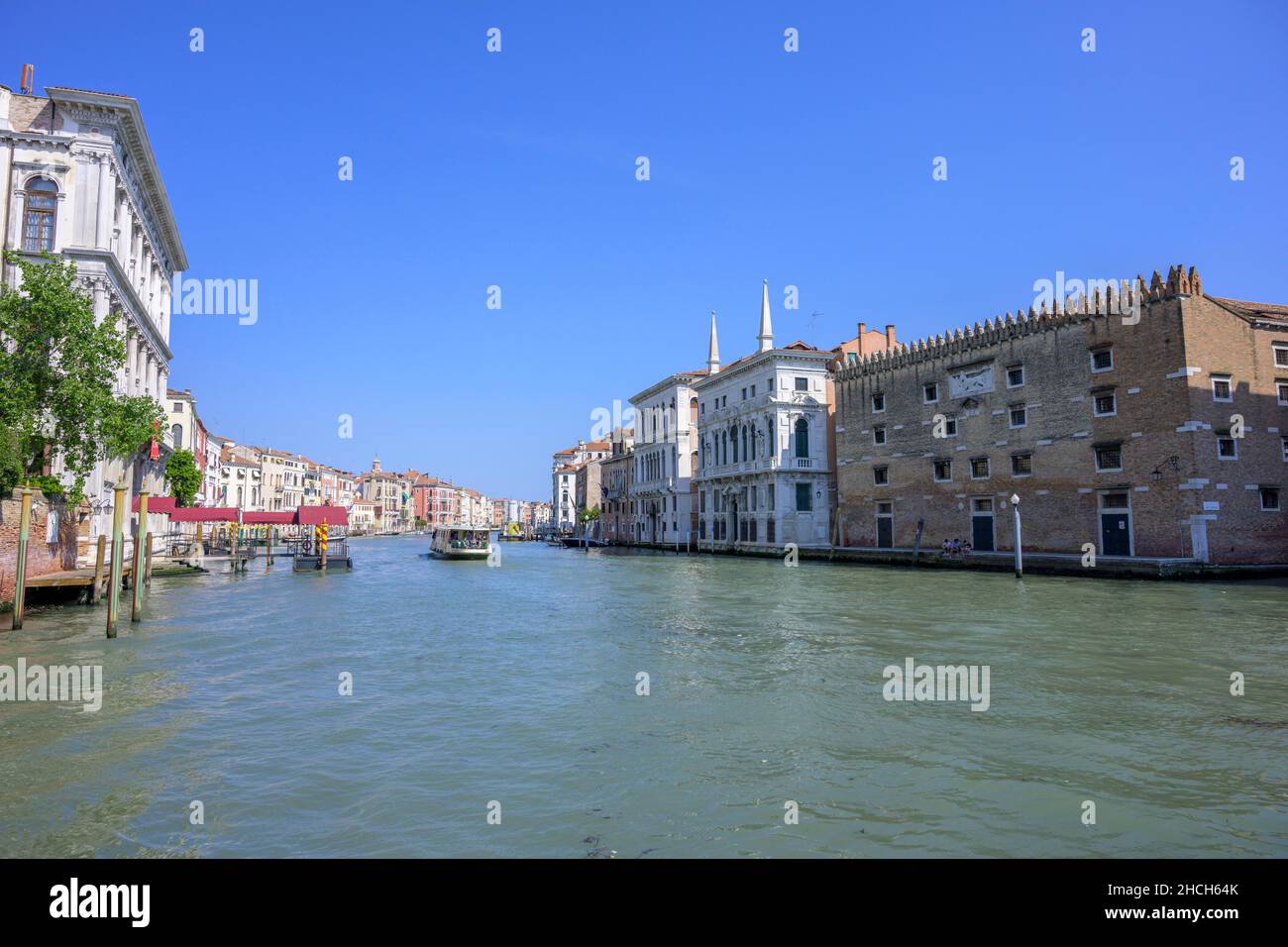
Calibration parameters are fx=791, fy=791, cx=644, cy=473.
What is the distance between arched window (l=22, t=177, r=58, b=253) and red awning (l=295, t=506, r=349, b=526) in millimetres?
16629

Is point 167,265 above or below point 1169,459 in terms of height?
above

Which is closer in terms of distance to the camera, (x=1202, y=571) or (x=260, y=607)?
(x=260, y=607)

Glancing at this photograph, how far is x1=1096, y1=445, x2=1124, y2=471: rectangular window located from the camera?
27.4 metres

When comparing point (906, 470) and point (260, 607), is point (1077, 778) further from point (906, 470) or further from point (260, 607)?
point (906, 470)

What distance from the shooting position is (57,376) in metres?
20.5

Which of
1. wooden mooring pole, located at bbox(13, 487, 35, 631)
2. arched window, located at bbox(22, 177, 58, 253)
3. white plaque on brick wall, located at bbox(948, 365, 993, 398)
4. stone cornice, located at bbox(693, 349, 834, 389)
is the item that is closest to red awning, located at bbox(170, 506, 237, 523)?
arched window, located at bbox(22, 177, 58, 253)

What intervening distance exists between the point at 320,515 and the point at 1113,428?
35.0m

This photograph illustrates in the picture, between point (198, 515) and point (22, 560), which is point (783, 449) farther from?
point (22, 560)

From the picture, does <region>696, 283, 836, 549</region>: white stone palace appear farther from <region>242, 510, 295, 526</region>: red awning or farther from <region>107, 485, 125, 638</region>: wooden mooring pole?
<region>107, 485, 125, 638</region>: wooden mooring pole

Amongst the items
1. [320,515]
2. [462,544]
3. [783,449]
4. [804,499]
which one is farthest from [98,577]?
[804,499]

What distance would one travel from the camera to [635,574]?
3366 centimetres
